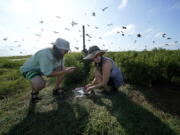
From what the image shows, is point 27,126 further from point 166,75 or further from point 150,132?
point 166,75

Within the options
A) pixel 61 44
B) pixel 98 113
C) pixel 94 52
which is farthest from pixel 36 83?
pixel 98 113

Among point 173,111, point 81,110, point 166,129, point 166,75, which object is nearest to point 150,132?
point 166,129

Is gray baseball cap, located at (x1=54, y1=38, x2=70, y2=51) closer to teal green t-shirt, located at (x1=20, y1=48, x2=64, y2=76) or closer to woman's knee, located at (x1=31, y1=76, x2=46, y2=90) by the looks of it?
teal green t-shirt, located at (x1=20, y1=48, x2=64, y2=76)

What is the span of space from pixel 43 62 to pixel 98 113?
1515 millimetres

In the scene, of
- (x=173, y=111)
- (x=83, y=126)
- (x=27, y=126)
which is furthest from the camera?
(x=173, y=111)

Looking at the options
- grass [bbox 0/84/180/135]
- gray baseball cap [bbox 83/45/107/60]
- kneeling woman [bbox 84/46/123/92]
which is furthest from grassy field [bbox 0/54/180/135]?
gray baseball cap [bbox 83/45/107/60]

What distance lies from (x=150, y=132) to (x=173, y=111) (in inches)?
40.3

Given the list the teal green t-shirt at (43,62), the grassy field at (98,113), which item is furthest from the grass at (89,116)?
the teal green t-shirt at (43,62)

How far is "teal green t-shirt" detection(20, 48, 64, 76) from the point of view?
10.0 feet

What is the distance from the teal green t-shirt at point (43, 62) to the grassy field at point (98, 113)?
746mm

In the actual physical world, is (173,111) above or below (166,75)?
below

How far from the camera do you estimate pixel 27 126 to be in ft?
7.82

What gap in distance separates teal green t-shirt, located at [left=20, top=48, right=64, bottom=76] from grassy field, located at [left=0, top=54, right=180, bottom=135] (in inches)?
29.4

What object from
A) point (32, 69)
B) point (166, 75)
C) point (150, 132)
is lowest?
point (150, 132)
